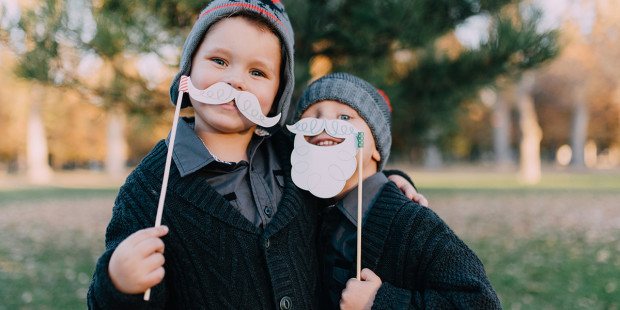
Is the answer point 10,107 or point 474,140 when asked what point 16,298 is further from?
point 474,140

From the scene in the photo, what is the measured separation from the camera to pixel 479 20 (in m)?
4.61

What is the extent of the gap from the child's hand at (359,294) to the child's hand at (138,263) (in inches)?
21.1

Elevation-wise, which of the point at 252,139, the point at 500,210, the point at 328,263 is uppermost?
the point at 252,139

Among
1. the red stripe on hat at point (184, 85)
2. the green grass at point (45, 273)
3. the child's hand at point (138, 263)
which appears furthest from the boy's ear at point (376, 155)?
the green grass at point (45, 273)

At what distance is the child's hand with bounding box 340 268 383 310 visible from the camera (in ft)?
4.17

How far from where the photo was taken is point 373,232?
4.62ft

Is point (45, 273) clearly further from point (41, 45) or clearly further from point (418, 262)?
point (418, 262)

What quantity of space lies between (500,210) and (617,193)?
17.7 feet

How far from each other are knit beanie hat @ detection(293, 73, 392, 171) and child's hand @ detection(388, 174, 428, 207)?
0.12m

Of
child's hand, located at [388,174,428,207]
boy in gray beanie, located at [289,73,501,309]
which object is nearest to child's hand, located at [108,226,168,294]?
boy in gray beanie, located at [289,73,501,309]

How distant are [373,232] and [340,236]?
5.4 inches

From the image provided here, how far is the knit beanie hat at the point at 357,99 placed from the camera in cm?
157

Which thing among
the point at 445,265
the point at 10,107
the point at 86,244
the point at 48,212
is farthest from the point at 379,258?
the point at 10,107

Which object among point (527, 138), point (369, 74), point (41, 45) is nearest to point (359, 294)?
point (369, 74)
